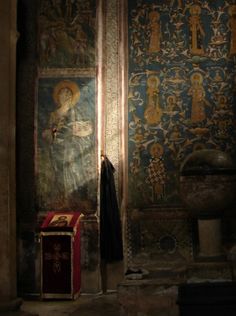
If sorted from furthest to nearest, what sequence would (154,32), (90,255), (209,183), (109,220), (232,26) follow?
(154,32) → (232,26) → (90,255) → (109,220) → (209,183)

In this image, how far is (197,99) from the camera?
882 centimetres

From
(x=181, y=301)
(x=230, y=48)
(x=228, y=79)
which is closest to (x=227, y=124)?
(x=228, y=79)

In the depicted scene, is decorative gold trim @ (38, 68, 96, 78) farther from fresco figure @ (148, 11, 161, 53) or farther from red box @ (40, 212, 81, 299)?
red box @ (40, 212, 81, 299)

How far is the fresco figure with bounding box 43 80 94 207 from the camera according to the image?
8.70 metres

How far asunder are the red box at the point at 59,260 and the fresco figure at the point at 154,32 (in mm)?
3483

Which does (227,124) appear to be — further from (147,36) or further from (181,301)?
(181,301)

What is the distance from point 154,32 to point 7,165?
4.11m

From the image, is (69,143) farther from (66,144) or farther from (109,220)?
(109,220)

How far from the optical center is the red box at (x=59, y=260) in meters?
7.92

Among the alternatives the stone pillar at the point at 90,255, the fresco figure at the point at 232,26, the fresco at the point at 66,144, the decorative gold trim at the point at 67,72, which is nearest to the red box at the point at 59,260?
the stone pillar at the point at 90,255

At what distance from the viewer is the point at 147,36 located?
354 inches

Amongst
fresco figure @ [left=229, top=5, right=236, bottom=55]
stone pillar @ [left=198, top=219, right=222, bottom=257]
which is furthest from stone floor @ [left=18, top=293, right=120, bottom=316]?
fresco figure @ [left=229, top=5, right=236, bottom=55]

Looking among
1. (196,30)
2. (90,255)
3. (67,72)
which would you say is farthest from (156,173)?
(196,30)

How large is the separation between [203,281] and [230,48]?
4.38 m
